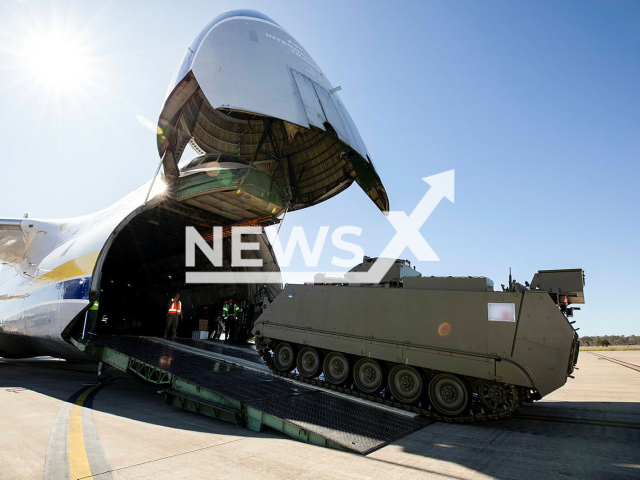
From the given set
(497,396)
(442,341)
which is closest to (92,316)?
(442,341)

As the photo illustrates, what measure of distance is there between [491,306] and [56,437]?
286 inches

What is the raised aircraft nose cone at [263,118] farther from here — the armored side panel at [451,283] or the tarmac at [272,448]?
the tarmac at [272,448]

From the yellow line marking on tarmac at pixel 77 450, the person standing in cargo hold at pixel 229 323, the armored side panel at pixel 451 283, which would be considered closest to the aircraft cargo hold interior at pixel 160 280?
Answer: the person standing in cargo hold at pixel 229 323

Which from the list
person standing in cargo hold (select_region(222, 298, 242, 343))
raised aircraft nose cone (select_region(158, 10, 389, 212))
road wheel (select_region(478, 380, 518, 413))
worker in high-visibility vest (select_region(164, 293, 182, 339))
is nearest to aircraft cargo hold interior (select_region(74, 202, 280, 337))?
person standing in cargo hold (select_region(222, 298, 242, 343))

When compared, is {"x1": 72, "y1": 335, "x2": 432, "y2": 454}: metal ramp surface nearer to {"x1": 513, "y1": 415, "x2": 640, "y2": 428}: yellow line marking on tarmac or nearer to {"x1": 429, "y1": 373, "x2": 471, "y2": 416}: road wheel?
{"x1": 429, "y1": 373, "x2": 471, "y2": 416}: road wheel

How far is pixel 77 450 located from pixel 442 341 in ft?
19.9

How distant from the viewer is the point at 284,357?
9820 millimetres

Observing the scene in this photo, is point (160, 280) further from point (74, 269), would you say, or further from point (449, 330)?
point (449, 330)

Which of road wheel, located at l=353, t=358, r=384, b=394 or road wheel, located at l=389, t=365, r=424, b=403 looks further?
road wheel, located at l=353, t=358, r=384, b=394

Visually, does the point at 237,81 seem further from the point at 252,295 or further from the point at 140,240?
the point at 140,240

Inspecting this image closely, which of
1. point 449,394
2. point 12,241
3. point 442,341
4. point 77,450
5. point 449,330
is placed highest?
point 12,241

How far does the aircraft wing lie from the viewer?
15.5m

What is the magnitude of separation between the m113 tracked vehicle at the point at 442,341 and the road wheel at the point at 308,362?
0.08 feet

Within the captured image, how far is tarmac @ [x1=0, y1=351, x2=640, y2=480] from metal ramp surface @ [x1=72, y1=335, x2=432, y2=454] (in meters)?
0.20
